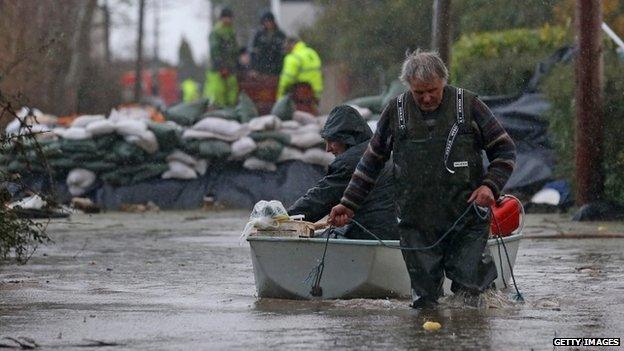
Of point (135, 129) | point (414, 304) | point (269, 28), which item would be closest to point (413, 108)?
point (414, 304)

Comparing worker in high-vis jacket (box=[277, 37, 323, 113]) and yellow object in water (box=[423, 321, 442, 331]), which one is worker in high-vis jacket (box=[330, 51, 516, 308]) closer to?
yellow object in water (box=[423, 321, 442, 331])

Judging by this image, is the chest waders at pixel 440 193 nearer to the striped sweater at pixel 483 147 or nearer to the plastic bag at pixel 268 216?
the striped sweater at pixel 483 147

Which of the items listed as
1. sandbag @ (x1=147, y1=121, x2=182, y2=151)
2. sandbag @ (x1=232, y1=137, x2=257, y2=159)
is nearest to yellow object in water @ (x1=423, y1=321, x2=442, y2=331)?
sandbag @ (x1=232, y1=137, x2=257, y2=159)

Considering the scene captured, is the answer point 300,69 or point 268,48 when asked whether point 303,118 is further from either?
point 268,48

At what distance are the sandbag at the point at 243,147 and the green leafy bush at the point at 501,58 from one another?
9.96 ft

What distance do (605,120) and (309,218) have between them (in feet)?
28.9

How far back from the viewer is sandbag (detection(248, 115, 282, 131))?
2248 cm

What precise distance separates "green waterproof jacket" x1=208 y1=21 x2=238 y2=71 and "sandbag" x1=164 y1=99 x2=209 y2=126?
6.06 meters

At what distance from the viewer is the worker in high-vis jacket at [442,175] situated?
866 centimetres

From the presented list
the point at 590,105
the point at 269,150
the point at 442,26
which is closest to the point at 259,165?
the point at 269,150

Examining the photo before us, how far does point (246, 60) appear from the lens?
32125mm

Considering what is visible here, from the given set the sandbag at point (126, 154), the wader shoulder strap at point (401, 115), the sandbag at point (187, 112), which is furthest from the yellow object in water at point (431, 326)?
the sandbag at point (187, 112)

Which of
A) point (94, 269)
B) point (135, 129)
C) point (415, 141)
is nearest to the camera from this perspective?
point (415, 141)

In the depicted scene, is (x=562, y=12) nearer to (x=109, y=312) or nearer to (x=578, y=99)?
(x=578, y=99)
